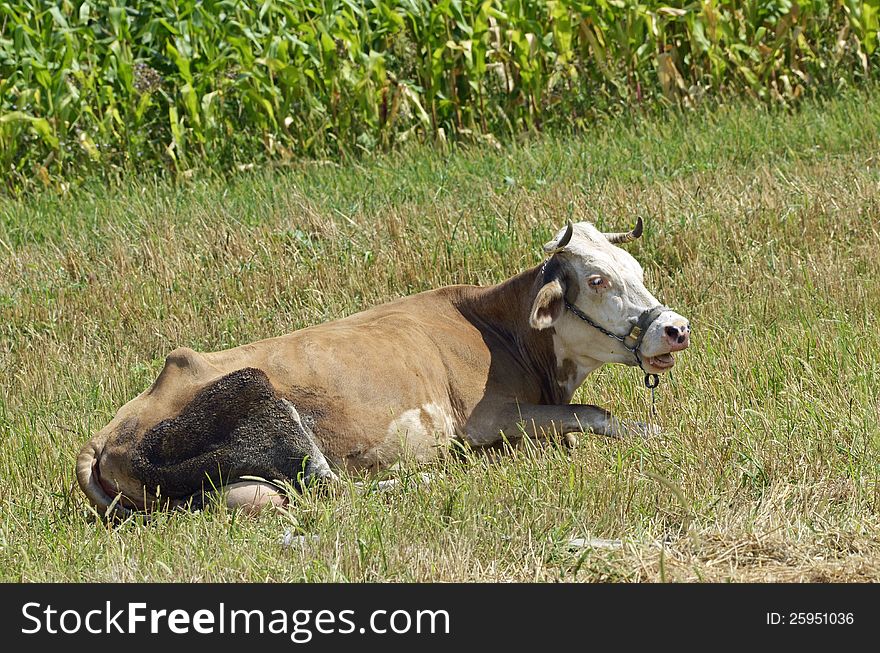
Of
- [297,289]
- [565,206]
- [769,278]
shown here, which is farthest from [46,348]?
[769,278]

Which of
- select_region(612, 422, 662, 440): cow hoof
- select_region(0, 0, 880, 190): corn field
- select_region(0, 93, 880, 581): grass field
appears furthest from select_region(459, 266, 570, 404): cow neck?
→ select_region(0, 0, 880, 190): corn field

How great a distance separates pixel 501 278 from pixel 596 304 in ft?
9.56

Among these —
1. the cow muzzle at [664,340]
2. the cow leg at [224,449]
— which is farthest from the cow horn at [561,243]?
the cow leg at [224,449]

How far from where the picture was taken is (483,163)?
12.7 metres

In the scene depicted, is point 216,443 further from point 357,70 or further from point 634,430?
point 357,70

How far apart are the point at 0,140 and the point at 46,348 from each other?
14.0 ft

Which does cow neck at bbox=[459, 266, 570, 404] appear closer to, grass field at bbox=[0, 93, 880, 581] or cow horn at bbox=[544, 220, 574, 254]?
cow horn at bbox=[544, 220, 574, 254]

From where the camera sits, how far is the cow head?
721 centimetres

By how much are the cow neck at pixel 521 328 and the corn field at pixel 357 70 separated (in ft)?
19.4

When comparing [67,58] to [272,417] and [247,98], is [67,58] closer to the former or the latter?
[247,98]

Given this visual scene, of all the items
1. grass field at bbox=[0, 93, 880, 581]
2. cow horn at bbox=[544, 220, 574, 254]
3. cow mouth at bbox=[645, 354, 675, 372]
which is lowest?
grass field at bbox=[0, 93, 880, 581]

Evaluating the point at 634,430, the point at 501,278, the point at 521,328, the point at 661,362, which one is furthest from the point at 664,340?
the point at 501,278

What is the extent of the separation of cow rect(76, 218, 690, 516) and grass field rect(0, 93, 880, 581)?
234 millimetres

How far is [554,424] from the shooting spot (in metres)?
7.30
